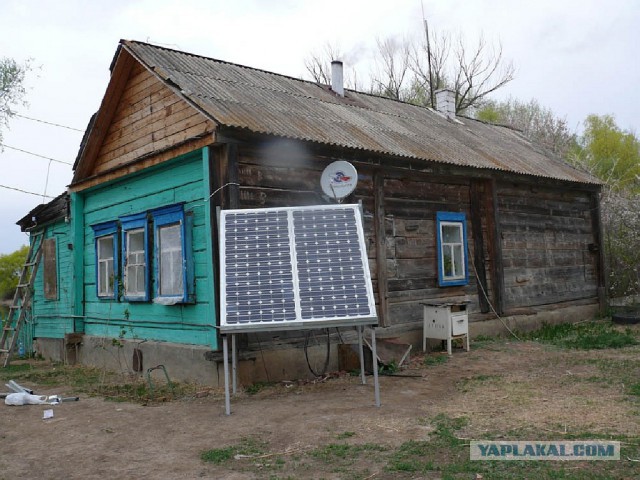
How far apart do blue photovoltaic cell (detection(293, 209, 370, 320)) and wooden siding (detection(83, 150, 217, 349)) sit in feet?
5.43

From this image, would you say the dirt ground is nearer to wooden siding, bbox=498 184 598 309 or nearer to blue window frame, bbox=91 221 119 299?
blue window frame, bbox=91 221 119 299

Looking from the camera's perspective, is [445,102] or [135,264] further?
[445,102]

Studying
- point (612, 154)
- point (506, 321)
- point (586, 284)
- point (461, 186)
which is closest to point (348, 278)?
point (461, 186)

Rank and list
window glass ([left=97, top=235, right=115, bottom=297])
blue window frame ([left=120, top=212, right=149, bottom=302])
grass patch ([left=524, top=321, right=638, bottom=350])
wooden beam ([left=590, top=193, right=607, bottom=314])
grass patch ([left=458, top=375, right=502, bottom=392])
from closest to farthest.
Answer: grass patch ([left=458, top=375, right=502, bottom=392])
blue window frame ([left=120, top=212, right=149, bottom=302])
grass patch ([left=524, top=321, right=638, bottom=350])
window glass ([left=97, top=235, right=115, bottom=297])
wooden beam ([left=590, top=193, right=607, bottom=314])

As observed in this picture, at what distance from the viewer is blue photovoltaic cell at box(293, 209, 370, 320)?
609cm

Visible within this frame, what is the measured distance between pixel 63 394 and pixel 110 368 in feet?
6.18

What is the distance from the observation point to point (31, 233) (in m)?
13.8

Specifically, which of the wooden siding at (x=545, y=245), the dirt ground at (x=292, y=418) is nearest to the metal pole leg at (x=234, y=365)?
the dirt ground at (x=292, y=418)

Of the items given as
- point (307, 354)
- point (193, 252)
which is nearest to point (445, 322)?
point (307, 354)

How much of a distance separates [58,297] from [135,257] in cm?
353

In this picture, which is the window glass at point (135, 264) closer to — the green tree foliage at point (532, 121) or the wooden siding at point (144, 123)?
the wooden siding at point (144, 123)

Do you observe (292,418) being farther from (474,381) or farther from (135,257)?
(135,257)

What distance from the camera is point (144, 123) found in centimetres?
974

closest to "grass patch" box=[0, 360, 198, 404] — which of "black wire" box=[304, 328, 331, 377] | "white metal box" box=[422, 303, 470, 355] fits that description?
"black wire" box=[304, 328, 331, 377]
